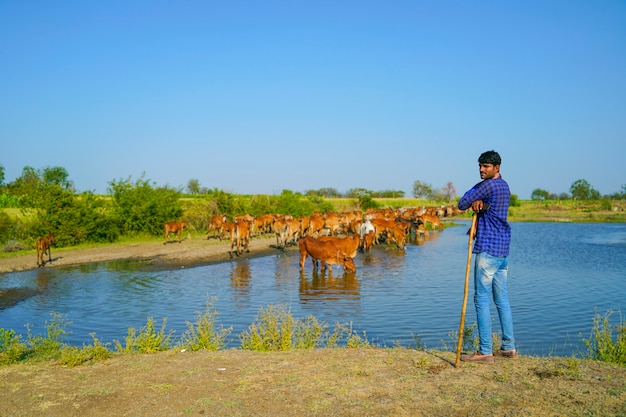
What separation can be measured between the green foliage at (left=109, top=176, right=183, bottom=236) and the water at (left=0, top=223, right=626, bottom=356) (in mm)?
8942

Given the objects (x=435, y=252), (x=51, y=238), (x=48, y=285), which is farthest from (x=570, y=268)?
(x=51, y=238)

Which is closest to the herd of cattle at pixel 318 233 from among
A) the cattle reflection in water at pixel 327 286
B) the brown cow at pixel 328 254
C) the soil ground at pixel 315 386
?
the brown cow at pixel 328 254

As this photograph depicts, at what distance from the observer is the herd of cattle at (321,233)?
1836cm

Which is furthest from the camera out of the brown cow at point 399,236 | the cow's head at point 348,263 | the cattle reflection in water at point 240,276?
the brown cow at point 399,236

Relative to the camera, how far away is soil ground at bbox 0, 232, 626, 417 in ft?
16.8

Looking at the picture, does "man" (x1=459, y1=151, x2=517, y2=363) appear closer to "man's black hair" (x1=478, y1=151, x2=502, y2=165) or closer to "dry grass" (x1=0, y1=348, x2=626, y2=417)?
"man's black hair" (x1=478, y1=151, x2=502, y2=165)

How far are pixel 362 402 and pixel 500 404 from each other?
4.34 ft

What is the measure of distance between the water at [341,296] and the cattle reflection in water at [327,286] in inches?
1.2

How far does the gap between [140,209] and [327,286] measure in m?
17.7

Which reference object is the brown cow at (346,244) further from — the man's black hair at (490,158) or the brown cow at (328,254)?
the man's black hair at (490,158)

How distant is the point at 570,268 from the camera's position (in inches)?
774

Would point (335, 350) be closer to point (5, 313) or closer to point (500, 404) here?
point (500, 404)

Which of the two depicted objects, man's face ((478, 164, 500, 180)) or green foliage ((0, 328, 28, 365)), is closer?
man's face ((478, 164, 500, 180))

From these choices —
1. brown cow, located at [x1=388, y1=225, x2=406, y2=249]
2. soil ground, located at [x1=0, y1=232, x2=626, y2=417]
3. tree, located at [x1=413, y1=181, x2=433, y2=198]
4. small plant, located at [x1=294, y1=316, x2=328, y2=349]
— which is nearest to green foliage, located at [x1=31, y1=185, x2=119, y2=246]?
brown cow, located at [x1=388, y1=225, x2=406, y2=249]
